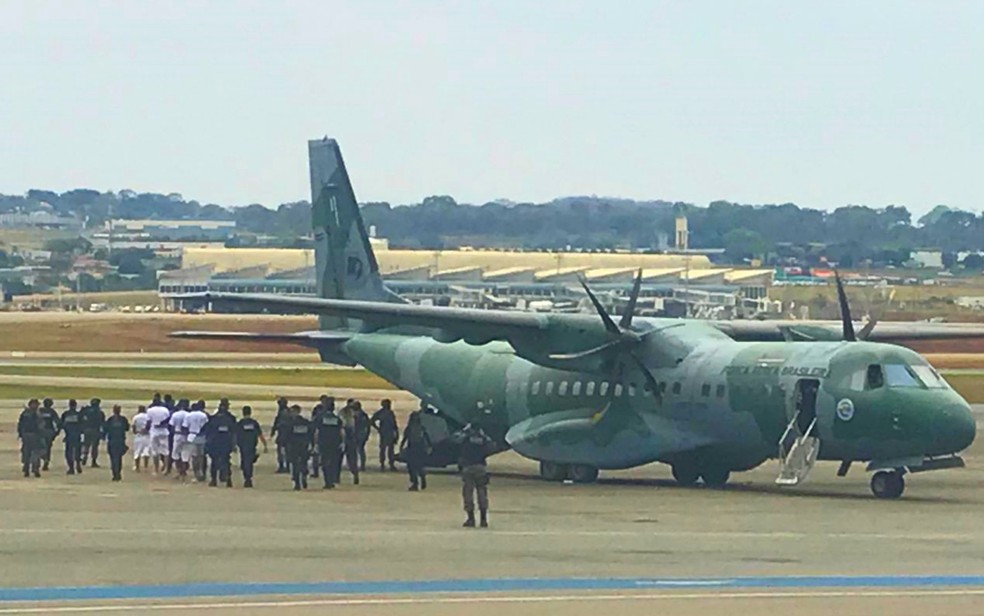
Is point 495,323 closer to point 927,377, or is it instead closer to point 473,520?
point 927,377

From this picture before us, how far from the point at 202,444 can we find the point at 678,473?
8096 mm

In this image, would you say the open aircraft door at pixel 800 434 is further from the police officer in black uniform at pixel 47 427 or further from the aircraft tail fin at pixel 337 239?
the police officer in black uniform at pixel 47 427

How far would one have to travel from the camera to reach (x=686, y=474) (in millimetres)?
34750

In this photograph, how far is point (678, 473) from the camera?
114 feet

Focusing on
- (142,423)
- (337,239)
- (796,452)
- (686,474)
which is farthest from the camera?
(337,239)

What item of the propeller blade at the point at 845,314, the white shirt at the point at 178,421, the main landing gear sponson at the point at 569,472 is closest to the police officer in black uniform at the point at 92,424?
the white shirt at the point at 178,421

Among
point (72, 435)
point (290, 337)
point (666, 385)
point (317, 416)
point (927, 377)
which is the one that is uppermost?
point (290, 337)

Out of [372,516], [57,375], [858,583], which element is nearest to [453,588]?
[858,583]

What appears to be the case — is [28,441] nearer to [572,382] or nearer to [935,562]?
[572,382]

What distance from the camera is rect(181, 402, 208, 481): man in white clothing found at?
115 feet

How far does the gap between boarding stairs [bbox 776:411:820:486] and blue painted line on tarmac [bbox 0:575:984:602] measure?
402 inches

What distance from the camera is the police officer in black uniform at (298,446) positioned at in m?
33.9

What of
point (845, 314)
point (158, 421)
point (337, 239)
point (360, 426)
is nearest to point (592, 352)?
point (845, 314)

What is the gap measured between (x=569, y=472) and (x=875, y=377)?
648 centimetres
